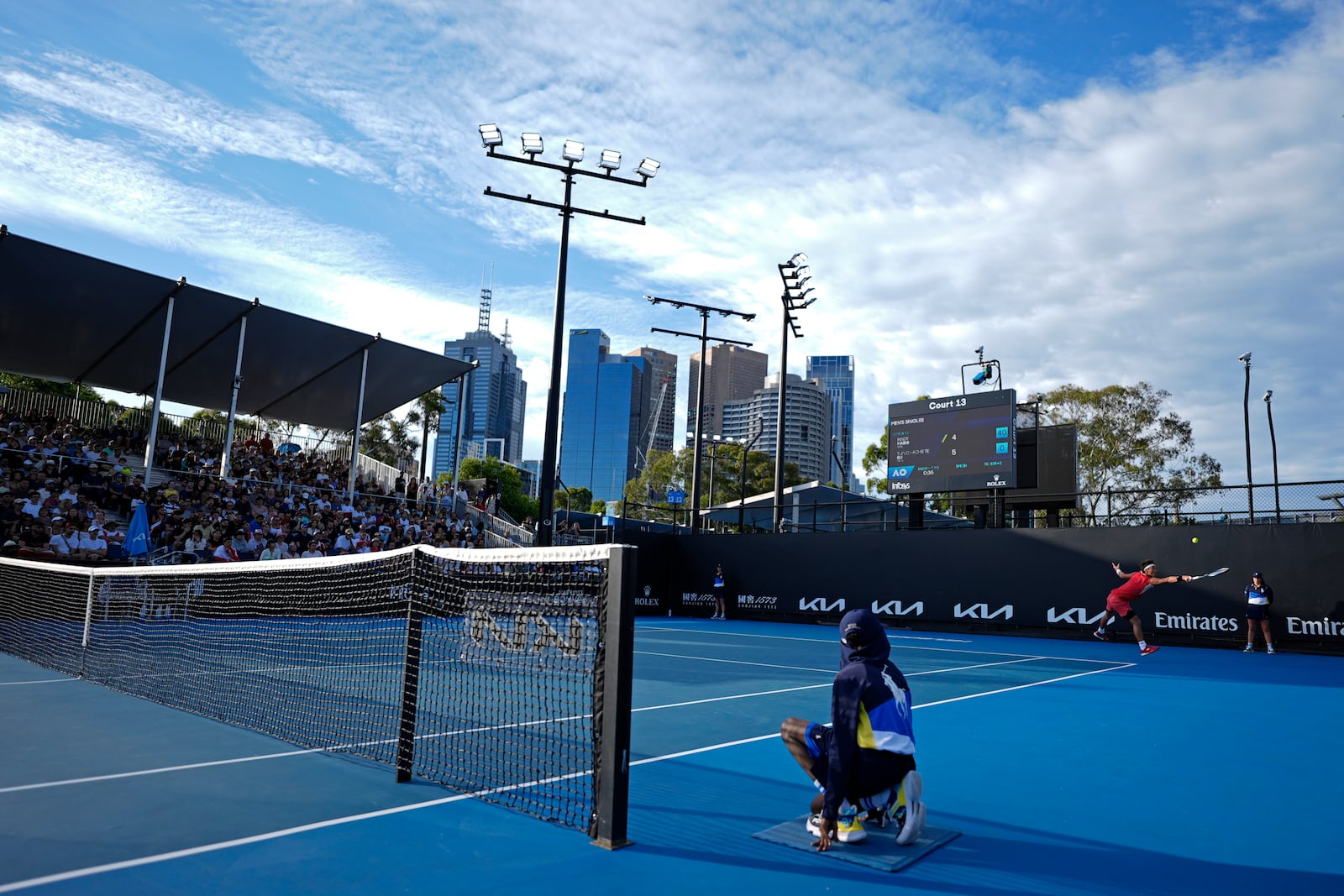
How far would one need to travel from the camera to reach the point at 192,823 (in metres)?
4.78

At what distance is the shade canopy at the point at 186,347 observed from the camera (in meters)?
23.6

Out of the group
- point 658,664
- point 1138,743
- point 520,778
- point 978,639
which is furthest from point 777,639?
point 520,778

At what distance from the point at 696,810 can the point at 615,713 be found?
4.05ft

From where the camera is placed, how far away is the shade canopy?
23.6 m

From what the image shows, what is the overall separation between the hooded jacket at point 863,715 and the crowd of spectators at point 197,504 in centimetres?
1871

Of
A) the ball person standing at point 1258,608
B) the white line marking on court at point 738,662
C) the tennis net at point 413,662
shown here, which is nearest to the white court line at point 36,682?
the tennis net at point 413,662

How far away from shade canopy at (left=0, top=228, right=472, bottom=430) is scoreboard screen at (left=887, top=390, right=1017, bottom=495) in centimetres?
1684

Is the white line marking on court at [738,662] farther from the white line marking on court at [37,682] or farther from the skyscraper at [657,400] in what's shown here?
the skyscraper at [657,400]

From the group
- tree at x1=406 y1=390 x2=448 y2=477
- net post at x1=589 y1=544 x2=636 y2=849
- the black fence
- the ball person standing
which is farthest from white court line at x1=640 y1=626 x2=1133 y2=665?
tree at x1=406 y1=390 x2=448 y2=477

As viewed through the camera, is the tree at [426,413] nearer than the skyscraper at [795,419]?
Yes

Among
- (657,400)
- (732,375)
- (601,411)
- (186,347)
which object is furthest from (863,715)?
Answer: (732,375)

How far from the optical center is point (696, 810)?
5301 mm

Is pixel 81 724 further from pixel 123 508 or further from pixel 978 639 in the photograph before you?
pixel 978 639

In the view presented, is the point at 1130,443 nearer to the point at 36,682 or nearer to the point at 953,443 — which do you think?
the point at 953,443
